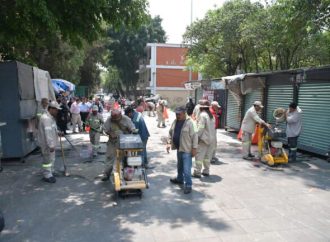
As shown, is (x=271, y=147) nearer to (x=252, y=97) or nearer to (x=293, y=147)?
(x=293, y=147)

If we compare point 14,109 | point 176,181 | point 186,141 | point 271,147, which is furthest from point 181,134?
point 14,109

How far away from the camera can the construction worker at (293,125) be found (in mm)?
9508

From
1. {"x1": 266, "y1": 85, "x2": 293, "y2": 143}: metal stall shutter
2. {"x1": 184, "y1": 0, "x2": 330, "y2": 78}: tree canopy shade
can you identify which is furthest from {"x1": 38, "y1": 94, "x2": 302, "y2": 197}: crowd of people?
{"x1": 184, "y1": 0, "x2": 330, "y2": 78}: tree canopy shade

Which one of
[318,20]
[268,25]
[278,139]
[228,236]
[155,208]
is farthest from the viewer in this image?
[268,25]

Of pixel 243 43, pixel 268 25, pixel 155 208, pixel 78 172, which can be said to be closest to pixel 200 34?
pixel 243 43

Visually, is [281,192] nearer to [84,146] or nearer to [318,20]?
[318,20]

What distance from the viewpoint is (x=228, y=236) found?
480 cm

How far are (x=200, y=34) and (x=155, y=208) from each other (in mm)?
20181

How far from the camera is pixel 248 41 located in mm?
20234

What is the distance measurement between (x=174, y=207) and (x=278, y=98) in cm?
778

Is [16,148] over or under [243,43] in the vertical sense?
under

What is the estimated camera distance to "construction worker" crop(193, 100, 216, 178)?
7893 mm

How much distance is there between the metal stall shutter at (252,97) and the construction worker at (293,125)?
4.06m

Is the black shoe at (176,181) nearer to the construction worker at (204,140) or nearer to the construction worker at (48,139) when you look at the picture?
the construction worker at (204,140)
